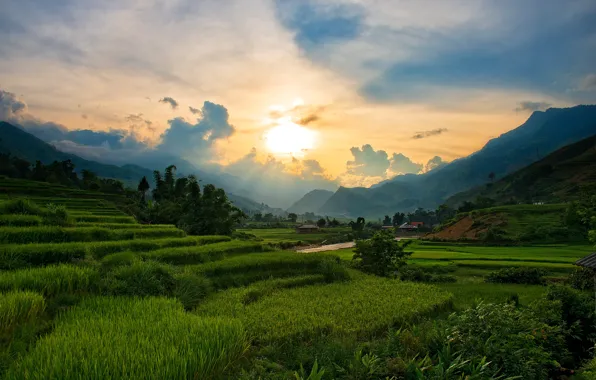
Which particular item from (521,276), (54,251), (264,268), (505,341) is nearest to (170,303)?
(54,251)

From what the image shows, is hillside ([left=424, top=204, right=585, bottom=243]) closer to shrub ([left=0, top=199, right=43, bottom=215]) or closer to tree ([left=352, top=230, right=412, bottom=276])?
tree ([left=352, top=230, right=412, bottom=276])

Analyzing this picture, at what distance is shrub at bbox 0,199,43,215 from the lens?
17.3 m

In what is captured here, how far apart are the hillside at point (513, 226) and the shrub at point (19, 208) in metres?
52.1

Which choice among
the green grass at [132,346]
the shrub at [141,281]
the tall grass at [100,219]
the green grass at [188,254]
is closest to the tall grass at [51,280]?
A: the shrub at [141,281]

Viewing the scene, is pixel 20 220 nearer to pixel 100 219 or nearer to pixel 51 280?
pixel 100 219

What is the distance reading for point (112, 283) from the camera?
36.7 ft

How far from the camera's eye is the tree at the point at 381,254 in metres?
23.7

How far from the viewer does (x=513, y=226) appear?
177 feet

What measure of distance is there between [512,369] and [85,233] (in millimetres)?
16871

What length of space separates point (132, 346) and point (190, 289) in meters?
6.38

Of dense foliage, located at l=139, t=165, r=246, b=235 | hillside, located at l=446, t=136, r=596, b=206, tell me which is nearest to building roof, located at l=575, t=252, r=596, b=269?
dense foliage, located at l=139, t=165, r=246, b=235

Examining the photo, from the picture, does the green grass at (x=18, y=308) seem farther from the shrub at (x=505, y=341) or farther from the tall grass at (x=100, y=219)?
the tall grass at (x=100, y=219)

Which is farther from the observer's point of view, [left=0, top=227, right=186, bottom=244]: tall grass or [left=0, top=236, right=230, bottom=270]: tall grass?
[left=0, top=227, right=186, bottom=244]: tall grass

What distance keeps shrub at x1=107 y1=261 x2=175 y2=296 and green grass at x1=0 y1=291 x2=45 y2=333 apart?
7.40 feet
